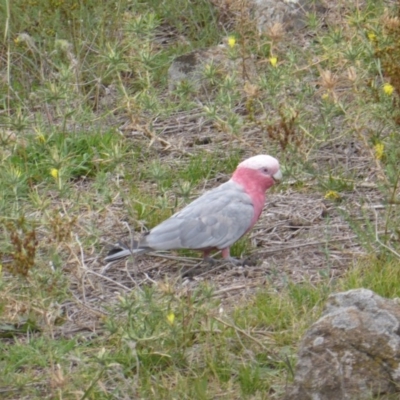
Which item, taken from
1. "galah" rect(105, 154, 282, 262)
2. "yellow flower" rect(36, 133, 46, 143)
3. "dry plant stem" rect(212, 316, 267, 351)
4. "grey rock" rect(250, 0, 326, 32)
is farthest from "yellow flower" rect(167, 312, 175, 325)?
"grey rock" rect(250, 0, 326, 32)

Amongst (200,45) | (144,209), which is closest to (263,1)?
(200,45)

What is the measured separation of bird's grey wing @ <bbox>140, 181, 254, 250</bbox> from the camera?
4.80m

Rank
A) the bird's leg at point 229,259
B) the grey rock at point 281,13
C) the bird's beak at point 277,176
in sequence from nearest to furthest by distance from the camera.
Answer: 1. the bird's leg at point 229,259
2. the bird's beak at point 277,176
3. the grey rock at point 281,13

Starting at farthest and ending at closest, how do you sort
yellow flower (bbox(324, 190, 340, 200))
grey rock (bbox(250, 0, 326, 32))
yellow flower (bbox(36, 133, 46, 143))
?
grey rock (bbox(250, 0, 326, 32)) → yellow flower (bbox(36, 133, 46, 143)) → yellow flower (bbox(324, 190, 340, 200))

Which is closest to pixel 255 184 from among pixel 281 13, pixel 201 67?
pixel 201 67

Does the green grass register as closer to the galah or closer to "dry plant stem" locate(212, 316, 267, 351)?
"dry plant stem" locate(212, 316, 267, 351)

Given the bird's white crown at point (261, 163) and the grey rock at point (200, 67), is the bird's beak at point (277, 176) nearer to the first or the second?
the bird's white crown at point (261, 163)

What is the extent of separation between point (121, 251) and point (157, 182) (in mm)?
706

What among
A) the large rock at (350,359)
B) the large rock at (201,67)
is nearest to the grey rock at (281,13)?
the large rock at (201,67)

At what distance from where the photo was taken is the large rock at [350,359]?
3.53 meters

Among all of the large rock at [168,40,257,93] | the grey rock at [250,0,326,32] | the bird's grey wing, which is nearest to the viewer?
the bird's grey wing

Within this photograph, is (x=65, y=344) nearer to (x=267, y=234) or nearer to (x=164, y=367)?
(x=164, y=367)

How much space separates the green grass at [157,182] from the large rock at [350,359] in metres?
0.28

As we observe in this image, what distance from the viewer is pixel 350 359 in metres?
3.54
